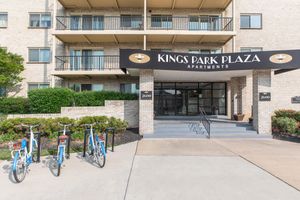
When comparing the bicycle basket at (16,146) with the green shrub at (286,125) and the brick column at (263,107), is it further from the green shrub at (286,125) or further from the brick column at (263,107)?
the green shrub at (286,125)

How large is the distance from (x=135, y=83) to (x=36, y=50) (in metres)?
9.06

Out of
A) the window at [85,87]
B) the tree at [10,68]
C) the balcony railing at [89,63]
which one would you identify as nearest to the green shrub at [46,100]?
the tree at [10,68]

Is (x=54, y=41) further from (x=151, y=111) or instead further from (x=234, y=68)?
(x=234, y=68)

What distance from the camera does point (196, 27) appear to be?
19.7 m

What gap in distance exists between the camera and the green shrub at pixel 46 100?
13453 millimetres

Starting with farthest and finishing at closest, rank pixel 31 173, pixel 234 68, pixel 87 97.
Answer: pixel 87 97
pixel 234 68
pixel 31 173

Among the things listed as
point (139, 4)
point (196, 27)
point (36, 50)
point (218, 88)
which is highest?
point (139, 4)

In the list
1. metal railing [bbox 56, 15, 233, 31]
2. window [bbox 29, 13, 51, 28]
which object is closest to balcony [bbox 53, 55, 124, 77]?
metal railing [bbox 56, 15, 233, 31]

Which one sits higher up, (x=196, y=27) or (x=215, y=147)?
(x=196, y=27)

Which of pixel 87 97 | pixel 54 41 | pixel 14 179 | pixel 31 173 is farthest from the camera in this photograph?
pixel 54 41

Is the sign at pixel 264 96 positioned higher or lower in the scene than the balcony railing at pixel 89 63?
lower

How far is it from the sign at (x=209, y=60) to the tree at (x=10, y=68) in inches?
418

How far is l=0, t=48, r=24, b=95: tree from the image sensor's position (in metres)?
16.4

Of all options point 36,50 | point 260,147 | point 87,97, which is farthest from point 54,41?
point 260,147
